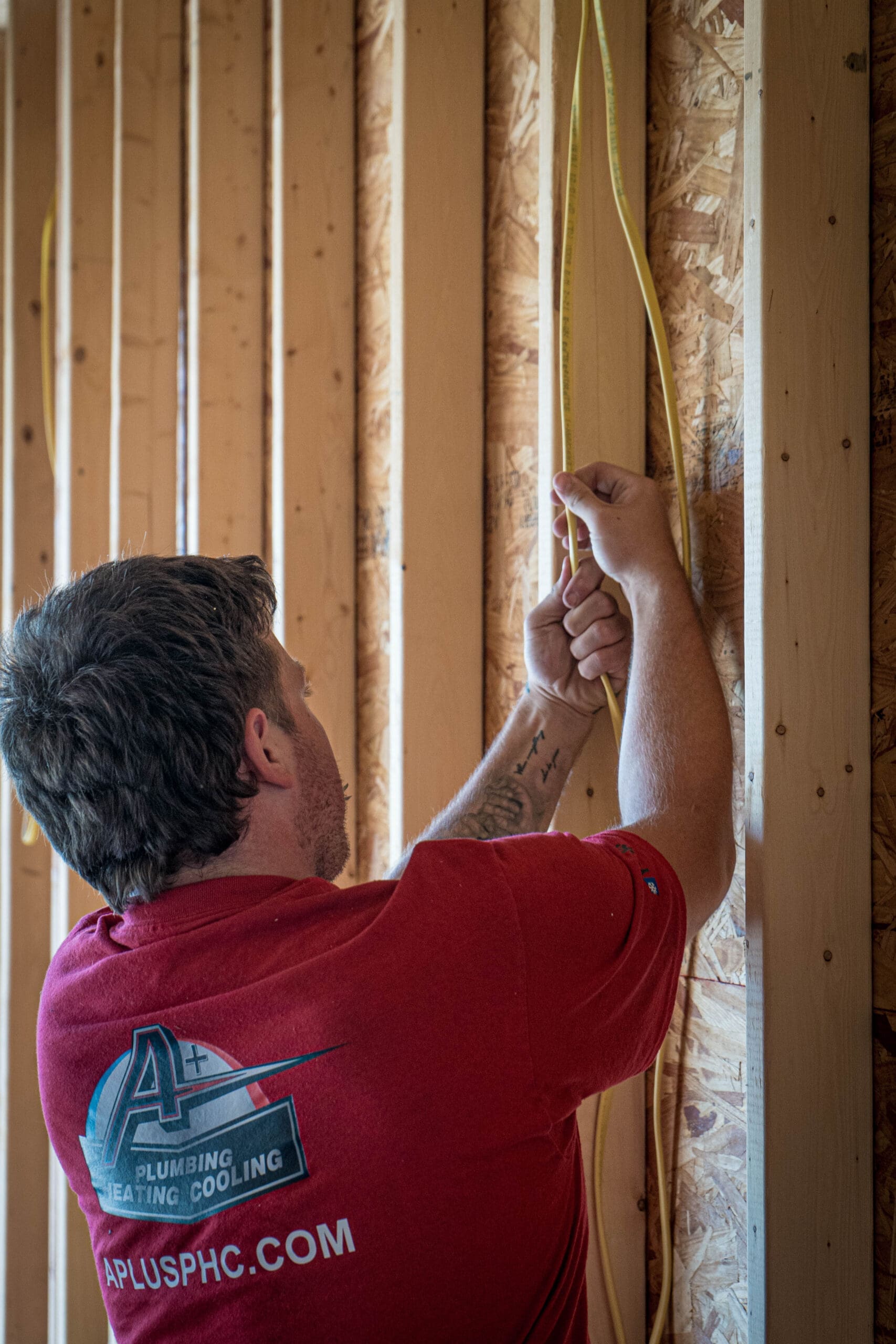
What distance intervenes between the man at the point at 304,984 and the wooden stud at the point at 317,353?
83 centimetres

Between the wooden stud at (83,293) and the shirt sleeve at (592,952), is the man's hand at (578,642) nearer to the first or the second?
the shirt sleeve at (592,952)

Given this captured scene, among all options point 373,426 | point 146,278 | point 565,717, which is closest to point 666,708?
point 565,717

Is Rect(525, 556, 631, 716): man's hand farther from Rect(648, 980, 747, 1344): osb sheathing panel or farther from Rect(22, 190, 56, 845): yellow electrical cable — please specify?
Rect(22, 190, 56, 845): yellow electrical cable

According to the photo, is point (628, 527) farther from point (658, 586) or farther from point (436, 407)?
point (436, 407)

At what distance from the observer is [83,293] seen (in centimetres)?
266

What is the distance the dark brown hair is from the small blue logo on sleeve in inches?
7.6

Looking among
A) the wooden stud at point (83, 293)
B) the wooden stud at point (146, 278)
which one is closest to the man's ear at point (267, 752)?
the wooden stud at point (146, 278)

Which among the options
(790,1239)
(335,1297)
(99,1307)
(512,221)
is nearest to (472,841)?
(335,1297)

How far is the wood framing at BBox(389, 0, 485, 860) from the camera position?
179cm

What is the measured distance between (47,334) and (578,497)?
7.54 ft

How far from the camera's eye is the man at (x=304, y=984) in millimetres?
1022

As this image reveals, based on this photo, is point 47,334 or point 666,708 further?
point 47,334

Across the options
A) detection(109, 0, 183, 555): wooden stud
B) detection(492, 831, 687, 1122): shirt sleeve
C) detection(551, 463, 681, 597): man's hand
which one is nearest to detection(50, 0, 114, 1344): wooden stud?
detection(109, 0, 183, 555): wooden stud

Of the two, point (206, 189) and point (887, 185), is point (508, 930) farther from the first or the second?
point (206, 189)
